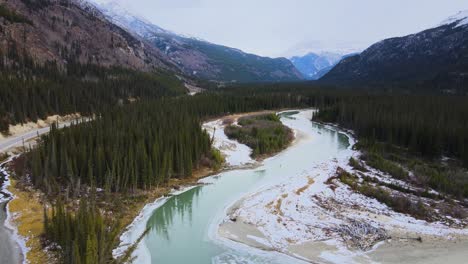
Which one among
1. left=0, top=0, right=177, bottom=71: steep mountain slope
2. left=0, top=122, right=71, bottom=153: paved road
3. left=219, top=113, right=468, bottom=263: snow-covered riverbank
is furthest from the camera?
left=0, top=0, right=177, bottom=71: steep mountain slope

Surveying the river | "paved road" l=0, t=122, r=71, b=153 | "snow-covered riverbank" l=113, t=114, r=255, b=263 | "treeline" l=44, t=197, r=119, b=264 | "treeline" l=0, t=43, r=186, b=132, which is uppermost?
"treeline" l=0, t=43, r=186, b=132

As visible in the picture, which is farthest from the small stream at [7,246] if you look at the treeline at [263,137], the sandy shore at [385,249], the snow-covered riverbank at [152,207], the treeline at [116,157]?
the treeline at [263,137]

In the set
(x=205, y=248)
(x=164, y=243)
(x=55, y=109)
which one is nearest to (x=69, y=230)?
(x=164, y=243)

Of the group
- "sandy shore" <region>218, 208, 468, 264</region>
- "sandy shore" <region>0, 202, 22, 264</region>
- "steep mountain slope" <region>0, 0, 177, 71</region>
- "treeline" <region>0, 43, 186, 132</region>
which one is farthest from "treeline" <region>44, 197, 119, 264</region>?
"steep mountain slope" <region>0, 0, 177, 71</region>

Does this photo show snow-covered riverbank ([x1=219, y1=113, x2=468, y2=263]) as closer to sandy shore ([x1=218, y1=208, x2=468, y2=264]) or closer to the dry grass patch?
sandy shore ([x1=218, y1=208, x2=468, y2=264])

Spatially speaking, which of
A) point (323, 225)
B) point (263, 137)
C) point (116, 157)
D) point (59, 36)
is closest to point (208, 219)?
point (323, 225)

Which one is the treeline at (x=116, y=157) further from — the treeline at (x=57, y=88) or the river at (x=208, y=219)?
the treeline at (x=57, y=88)
